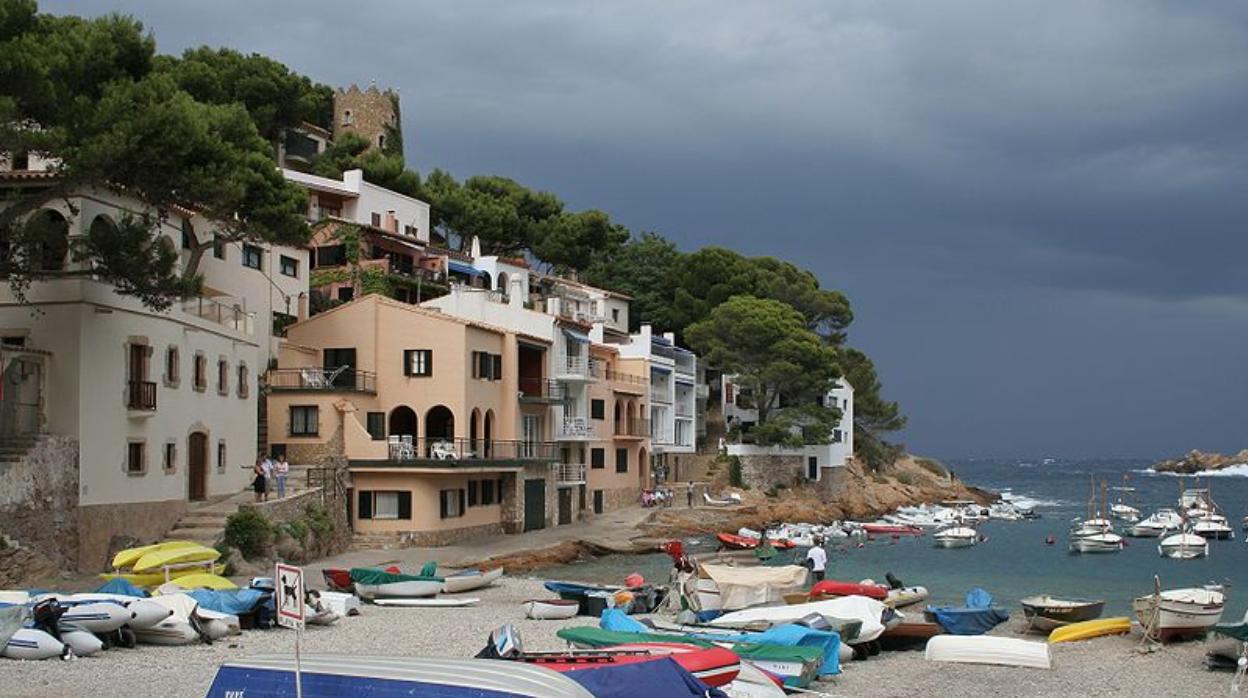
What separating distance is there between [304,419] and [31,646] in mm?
31585

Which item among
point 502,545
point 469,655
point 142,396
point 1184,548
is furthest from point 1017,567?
point 469,655

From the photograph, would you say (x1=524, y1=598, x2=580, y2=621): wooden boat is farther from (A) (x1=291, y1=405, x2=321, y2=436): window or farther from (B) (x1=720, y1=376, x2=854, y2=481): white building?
(B) (x1=720, y1=376, x2=854, y2=481): white building

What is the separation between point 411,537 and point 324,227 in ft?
81.8

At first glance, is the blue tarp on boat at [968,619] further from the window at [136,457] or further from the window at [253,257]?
the window at [253,257]

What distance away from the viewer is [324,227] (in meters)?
71.7

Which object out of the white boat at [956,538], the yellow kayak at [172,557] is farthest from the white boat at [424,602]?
the white boat at [956,538]

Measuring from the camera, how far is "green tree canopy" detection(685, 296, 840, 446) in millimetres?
90375

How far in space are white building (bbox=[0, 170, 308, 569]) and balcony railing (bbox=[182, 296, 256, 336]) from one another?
8cm

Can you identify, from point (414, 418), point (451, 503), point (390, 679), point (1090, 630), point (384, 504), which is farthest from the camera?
point (414, 418)

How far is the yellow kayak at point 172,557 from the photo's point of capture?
3250cm

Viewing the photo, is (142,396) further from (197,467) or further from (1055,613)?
(1055,613)

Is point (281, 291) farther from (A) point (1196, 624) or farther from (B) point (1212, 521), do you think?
(B) point (1212, 521)

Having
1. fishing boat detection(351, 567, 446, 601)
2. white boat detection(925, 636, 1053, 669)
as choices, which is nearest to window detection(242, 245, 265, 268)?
fishing boat detection(351, 567, 446, 601)

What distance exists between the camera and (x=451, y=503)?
181 ft
